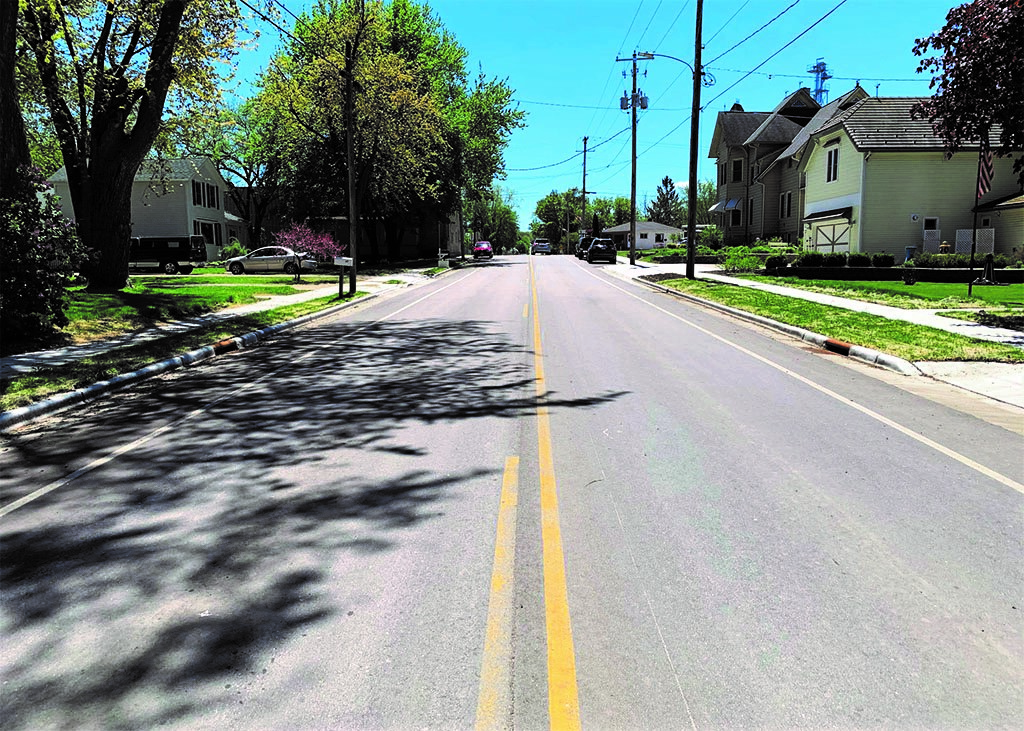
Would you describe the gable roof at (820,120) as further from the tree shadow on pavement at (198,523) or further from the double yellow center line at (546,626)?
the double yellow center line at (546,626)

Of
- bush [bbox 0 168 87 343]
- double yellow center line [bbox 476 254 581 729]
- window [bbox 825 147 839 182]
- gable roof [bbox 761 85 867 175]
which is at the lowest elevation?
double yellow center line [bbox 476 254 581 729]

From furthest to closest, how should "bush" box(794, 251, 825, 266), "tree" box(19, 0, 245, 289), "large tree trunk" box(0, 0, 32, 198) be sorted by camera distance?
"bush" box(794, 251, 825, 266) → "tree" box(19, 0, 245, 289) → "large tree trunk" box(0, 0, 32, 198)

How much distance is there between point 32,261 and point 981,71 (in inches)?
700

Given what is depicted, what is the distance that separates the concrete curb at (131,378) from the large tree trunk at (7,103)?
14.1ft

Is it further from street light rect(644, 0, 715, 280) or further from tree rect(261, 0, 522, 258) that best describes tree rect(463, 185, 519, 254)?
street light rect(644, 0, 715, 280)

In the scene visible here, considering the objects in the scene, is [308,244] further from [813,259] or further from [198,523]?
[198,523]

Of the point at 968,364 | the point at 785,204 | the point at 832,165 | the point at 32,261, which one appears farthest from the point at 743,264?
the point at 32,261

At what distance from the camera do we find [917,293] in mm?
21250

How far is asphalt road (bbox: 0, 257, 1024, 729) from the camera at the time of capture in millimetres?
2904

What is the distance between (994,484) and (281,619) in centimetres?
513

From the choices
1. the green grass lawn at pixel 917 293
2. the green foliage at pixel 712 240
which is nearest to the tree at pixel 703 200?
the green foliage at pixel 712 240

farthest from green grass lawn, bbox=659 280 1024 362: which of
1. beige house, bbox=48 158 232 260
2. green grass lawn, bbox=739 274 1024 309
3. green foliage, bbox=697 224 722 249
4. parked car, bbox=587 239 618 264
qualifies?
beige house, bbox=48 158 232 260

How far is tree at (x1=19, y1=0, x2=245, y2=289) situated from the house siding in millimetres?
28448

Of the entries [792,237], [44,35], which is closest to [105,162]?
[44,35]
